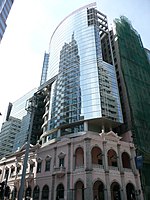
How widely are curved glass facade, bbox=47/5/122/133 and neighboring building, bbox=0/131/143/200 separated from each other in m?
11.5

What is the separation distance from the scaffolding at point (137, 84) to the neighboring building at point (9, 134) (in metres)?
56.6

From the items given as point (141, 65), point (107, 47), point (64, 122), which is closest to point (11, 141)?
point (64, 122)

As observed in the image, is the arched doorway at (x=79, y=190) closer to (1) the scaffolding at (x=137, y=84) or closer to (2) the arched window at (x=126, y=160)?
(2) the arched window at (x=126, y=160)

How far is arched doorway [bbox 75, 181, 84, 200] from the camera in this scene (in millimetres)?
27202

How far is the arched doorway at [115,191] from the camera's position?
A: 1086 inches

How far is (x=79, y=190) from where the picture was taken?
91.0 feet

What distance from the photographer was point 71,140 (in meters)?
30.3

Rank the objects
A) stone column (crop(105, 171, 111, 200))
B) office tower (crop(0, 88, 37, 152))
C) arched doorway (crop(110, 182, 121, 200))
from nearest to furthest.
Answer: stone column (crop(105, 171, 111, 200)) → arched doorway (crop(110, 182, 121, 200)) → office tower (crop(0, 88, 37, 152))

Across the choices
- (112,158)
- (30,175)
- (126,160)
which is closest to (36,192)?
(30,175)

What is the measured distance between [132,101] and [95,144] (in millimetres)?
18431

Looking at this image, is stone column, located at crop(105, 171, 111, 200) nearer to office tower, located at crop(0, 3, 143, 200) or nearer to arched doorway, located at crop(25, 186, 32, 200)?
office tower, located at crop(0, 3, 143, 200)

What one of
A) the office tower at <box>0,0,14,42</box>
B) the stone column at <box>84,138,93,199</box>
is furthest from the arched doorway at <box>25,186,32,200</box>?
the office tower at <box>0,0,14,42</box>

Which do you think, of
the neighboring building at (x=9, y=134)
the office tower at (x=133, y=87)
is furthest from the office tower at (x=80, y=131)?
the neighboring building at (x=9, y=134)

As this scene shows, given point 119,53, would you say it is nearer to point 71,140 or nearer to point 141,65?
point 141,65
